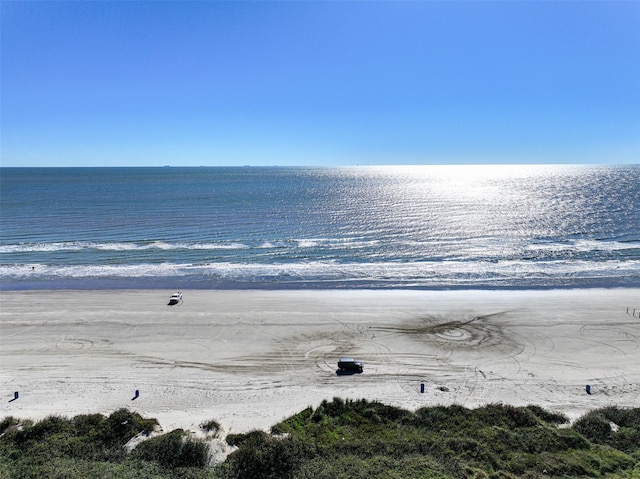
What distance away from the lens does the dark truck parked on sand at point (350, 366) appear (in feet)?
85.0

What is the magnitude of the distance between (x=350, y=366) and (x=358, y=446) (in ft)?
27.6

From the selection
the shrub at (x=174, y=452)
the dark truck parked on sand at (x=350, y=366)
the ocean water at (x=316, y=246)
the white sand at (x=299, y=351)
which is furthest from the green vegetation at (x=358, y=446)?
the ocean water at (x=316, y=246)

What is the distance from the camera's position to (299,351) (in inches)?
1143

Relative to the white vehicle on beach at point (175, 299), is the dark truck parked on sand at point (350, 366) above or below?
below

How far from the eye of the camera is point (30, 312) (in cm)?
3662

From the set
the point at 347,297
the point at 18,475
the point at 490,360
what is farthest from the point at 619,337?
the point at 18,475

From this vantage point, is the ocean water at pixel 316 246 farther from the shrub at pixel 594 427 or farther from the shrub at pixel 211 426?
the shrub at pixel 211 426

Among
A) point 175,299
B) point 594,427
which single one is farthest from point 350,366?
point 175,299

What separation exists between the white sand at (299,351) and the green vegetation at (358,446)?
1.81m

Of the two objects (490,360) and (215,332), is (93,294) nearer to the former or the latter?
(215,332)

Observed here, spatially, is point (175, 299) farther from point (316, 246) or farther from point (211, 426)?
point (316, 246)

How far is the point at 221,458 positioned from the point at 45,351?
20174 millimetres

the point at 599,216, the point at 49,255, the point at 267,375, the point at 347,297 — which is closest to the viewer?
the point at 267,375

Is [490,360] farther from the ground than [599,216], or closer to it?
closer to it
